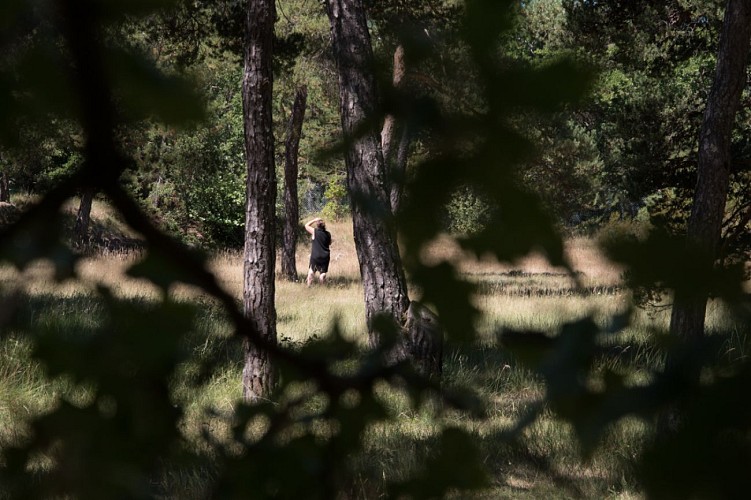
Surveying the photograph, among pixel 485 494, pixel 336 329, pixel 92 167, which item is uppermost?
pixel 92 167

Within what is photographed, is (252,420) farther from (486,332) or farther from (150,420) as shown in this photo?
(486,332)

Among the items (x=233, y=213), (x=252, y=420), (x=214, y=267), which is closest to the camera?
(x=214, y=267)

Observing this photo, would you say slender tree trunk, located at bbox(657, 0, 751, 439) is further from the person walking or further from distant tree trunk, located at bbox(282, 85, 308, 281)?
the person walking

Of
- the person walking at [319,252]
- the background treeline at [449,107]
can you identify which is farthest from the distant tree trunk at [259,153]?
the person walking at [319,252]

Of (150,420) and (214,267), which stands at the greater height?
(214,267)

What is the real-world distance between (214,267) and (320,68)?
1438cm

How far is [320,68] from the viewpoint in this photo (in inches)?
575

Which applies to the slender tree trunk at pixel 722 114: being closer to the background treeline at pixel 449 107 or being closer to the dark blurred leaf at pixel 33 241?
the background treeline at pixel 449 107

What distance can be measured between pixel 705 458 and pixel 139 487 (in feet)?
1.24

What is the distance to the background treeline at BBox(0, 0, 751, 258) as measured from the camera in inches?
21.5

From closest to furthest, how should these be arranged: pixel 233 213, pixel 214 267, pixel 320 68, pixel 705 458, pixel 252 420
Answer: pixel 705 458 < pixel 214 267 < pixel 252 420 < pixel 320 68 < pixel 233 213

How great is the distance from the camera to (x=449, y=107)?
545mm

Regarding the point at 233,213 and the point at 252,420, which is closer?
the point at 252,420

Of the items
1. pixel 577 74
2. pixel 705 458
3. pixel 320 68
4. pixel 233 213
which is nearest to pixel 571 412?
pixel 705 458
